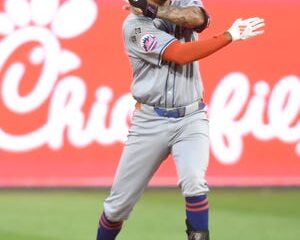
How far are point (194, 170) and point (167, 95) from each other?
20.7 inches

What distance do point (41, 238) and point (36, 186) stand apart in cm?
246

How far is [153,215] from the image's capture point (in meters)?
9.45

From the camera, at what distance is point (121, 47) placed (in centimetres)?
1085

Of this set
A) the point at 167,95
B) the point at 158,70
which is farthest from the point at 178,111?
the point at 158,70

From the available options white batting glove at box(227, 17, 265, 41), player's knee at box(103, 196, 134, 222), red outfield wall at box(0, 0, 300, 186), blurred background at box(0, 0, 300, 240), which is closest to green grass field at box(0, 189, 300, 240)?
Answer: blurred background at box(0, 0, 300, 240)

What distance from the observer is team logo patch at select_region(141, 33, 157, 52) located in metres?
6.68

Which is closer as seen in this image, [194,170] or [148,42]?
[194,170]

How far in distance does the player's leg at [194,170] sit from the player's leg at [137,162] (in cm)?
12

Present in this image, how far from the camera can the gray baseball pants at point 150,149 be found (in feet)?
22.0

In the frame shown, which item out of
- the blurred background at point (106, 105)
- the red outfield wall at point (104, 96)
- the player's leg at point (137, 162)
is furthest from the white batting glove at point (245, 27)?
the red outfield wall at point (104, 96)

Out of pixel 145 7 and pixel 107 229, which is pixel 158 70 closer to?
pixel 145 7

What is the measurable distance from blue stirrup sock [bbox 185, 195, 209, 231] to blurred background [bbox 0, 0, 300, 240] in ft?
12.1

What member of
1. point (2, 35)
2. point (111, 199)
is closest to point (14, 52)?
point (2, 35)

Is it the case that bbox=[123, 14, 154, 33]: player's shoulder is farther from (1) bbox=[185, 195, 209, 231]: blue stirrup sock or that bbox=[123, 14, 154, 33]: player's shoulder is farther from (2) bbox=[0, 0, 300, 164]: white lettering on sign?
(2) bbox=[0, 0, 300, 164]: white lettering on sign
